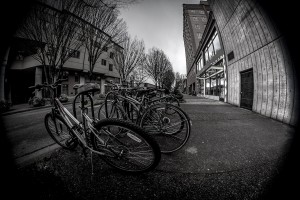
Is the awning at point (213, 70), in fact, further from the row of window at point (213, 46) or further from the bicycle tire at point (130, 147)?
the bicycle tire at point (130, 147)

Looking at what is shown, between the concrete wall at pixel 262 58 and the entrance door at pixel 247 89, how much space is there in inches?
14.0

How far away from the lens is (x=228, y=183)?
1.45 m

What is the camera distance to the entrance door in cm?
640

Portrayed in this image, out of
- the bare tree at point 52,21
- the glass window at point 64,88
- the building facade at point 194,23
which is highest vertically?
the building facade at point 194,23

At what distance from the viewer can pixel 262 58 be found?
5.36m

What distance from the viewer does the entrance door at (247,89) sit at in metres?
6.40

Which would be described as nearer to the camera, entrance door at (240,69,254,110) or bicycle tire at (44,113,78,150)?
bicycle tire at (44,113,78,150)

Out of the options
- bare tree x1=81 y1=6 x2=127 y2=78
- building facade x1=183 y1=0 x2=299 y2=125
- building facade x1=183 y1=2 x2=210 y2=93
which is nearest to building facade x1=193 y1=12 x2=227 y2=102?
building facade x1=183 y1=0 x2=299 y2=125

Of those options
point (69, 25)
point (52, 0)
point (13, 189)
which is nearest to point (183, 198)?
point (13, 189)

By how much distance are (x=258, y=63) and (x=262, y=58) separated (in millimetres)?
355

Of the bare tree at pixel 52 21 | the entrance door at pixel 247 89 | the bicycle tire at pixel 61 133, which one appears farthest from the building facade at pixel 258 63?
the bare tree at pixel 52 21

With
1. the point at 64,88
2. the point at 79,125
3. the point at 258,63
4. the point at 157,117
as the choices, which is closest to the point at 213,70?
the point at 258,63

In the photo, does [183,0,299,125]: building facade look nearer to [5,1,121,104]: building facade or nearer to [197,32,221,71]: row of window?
[197,32,221,71]: row of window

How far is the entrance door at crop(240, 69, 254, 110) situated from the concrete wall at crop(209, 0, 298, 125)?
1.16 feet
